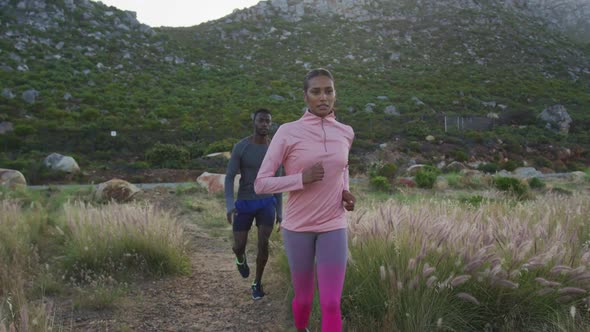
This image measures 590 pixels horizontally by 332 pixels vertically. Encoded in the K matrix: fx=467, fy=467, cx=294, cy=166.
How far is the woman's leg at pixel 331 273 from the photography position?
2.77m

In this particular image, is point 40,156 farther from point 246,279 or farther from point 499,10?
point 499,10

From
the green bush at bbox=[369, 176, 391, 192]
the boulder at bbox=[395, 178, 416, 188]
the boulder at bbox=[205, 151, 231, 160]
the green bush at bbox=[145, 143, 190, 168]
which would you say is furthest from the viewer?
the boulder at bbox=[205, 151, 231, 160]

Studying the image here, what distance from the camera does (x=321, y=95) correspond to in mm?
2980

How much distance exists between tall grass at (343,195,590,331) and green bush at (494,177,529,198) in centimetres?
900

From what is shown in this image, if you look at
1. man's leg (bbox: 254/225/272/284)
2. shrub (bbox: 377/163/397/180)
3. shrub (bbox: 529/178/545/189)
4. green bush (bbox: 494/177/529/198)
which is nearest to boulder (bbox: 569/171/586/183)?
shrub (bbox: 529/178/545/189)

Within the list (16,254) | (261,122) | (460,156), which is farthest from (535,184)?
(16,254)

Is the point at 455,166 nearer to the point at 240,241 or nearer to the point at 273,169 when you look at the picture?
the point at 240,241

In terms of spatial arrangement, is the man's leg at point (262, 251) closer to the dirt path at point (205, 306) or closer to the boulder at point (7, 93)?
the dirt path at point (205, 306)

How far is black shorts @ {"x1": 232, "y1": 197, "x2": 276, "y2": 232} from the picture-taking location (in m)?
5.12

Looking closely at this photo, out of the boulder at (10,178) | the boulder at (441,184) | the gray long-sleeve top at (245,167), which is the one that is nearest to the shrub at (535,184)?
the boulder at (441,184)

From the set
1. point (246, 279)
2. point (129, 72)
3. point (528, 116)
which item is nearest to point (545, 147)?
point (528, 116)

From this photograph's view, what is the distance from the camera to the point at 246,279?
5.96 m

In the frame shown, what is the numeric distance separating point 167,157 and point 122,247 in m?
15.5

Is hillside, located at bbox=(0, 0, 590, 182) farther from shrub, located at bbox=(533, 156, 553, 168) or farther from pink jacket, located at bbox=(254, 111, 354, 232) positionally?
pink jacket, located at bbox=(254, 111, 354, 232)
